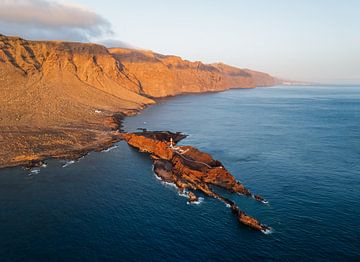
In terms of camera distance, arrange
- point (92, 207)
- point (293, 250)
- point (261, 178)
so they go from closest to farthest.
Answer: point (293, 250) < point (92, 207) < point (261, 178)

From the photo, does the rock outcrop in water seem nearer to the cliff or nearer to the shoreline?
the shoreline

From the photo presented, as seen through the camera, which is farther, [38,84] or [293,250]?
[38,84]

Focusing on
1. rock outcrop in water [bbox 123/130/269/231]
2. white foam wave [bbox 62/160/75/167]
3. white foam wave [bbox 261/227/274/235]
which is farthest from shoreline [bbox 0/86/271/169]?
white foam wave [bbox 261/227/274/235]

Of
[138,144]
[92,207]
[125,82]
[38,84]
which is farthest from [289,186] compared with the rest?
[125,82]

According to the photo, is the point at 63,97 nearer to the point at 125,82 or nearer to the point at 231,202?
the point at 125,82

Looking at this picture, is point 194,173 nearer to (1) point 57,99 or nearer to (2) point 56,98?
(1) point 57,99

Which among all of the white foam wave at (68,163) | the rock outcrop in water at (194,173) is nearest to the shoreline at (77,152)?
the white foam wave at (68,163)
